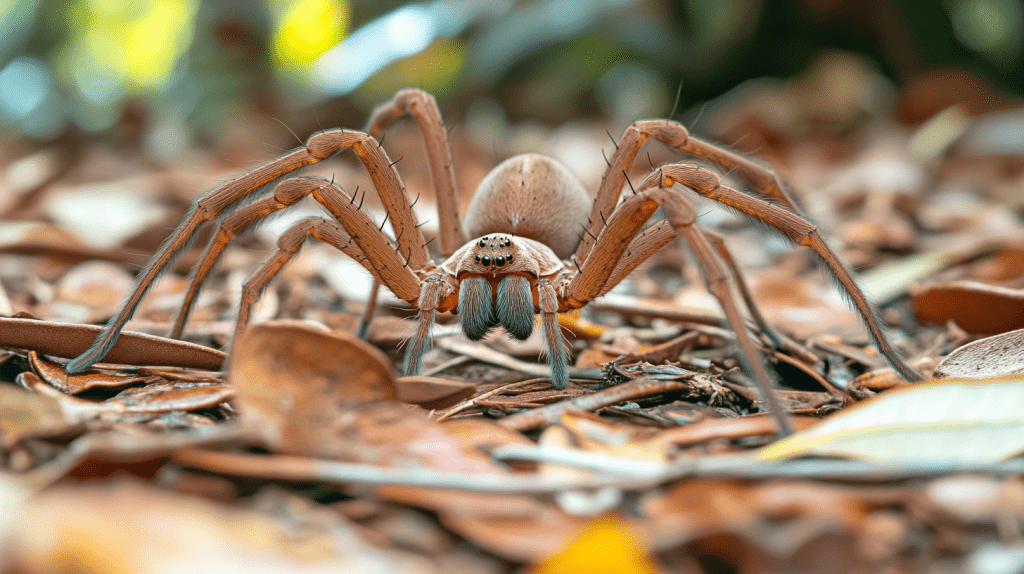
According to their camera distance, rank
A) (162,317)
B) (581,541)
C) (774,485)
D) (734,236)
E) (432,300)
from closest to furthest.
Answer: (581,541) → (774,485) → (432,300) → (162,317) → (734,236)

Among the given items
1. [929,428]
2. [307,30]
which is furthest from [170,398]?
[307,30]

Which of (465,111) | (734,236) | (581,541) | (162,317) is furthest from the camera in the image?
(465,111)

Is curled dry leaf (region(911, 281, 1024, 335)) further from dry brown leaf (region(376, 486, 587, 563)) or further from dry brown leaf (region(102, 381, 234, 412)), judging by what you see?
dry brown leaf (region(102, 381, 234, 412))

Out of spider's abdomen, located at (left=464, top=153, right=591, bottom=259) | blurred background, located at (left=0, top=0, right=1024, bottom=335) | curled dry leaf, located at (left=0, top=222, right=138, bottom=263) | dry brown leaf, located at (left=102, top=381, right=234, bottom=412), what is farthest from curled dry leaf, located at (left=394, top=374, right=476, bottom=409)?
blurred background, located at (left=0, top=0, right=1024, bottom=335)

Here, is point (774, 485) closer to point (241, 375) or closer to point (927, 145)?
point (241, 375)

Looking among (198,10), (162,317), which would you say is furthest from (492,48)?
(162,317)

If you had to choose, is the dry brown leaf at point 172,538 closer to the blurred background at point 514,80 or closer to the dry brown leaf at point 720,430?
the dry brown leaf at point 720,430

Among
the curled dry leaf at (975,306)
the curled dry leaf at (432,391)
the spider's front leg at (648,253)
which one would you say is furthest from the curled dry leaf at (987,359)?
the curled dry leaf at (432,391)
